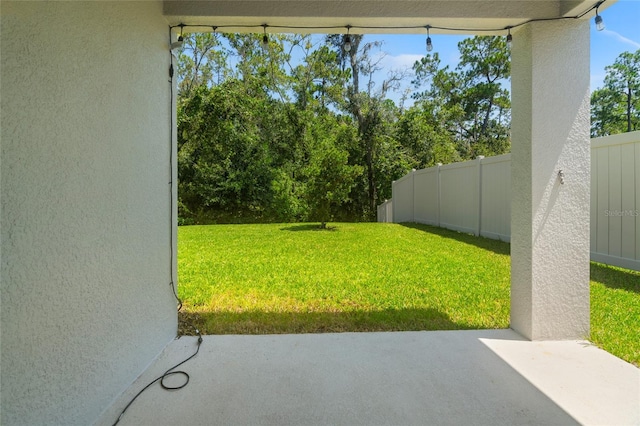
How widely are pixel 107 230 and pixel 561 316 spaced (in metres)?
3.58

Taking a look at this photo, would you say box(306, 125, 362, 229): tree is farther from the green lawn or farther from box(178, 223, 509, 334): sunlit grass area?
the green lawn

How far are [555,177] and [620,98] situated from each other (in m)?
30.0

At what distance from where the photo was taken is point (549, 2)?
284 cm

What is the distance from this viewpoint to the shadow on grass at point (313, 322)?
10.8 feet

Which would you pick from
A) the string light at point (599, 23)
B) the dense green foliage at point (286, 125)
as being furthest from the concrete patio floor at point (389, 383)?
the dense green foliage at point (286, 125)

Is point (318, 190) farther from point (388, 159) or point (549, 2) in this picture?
point (549, 2)

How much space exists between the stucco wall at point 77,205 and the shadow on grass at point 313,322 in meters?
0.70

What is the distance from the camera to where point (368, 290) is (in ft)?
14.6

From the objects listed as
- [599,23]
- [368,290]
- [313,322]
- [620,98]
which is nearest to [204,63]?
[368,290]

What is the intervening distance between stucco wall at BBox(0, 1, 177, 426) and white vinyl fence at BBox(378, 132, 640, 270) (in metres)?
6.04

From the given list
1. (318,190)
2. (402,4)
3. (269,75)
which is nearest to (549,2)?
(402,4)

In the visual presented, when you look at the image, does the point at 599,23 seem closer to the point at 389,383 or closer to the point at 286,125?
the point at 389,383

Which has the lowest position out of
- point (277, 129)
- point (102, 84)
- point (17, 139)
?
point (17, 139)

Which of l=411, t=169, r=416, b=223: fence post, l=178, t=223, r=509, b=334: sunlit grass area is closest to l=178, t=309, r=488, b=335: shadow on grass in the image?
l=178, t=223, r=509, b=334: sunlit grass area
